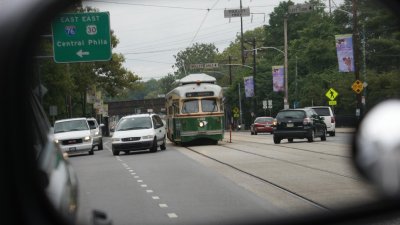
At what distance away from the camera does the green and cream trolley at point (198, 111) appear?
98.6 ft

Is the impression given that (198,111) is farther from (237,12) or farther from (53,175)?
(237,12)

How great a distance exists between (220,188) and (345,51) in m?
28.4

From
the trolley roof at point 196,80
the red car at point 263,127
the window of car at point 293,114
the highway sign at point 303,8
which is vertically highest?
the highway sign at point 303,8

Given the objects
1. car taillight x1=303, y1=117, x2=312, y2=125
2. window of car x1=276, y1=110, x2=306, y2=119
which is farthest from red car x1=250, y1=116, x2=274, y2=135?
car taillight x1=303, y1=117, x2=312, y2=125

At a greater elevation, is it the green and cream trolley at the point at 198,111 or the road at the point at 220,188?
the green and cream trolley at the point at 198,111

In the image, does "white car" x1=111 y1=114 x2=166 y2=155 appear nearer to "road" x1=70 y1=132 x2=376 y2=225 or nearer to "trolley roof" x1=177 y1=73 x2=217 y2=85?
"trolley roof" x1=177 y1=73 x2=217 y2=85

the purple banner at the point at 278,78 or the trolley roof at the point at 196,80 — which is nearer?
the trolley roof at the point at 196,80

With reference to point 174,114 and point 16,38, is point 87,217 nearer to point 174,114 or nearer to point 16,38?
point 16,38

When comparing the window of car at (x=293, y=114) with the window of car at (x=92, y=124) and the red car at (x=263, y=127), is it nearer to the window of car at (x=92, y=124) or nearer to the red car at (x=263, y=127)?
the window of car at (x=92, y=124)

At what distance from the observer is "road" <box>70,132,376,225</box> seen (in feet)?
25.5

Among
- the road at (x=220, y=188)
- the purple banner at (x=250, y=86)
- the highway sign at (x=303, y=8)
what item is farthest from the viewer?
the purple banner at (x=250, y=86)

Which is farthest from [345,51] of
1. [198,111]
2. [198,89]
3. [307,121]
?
[198,111]

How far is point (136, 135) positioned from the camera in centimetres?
2555

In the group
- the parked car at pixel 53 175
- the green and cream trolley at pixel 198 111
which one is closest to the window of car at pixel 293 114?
the green and cream trolley at pixel 198 111
